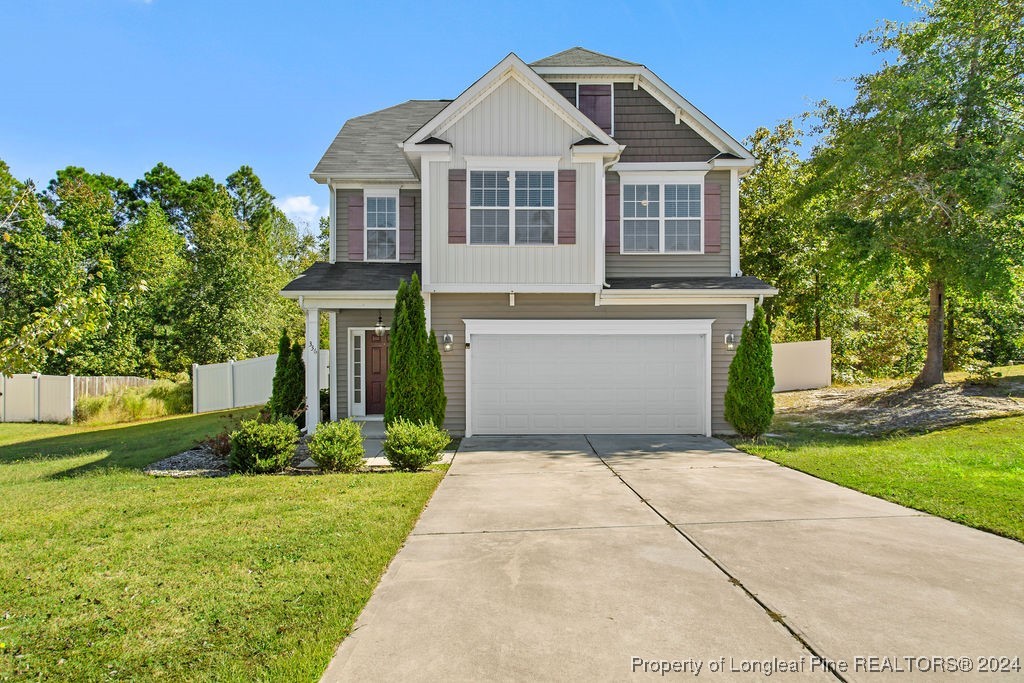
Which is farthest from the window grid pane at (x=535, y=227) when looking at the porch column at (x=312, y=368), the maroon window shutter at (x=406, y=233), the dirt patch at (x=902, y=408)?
the dirt patch at (x=902, y=408)

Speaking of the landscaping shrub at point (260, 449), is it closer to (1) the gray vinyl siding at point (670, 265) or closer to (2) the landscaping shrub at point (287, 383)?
(2) the landscaping shrub at point (287, 383)

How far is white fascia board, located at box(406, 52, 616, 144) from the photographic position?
11.9m

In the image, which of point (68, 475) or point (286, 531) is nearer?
point (286, 531)

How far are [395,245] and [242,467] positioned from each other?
6474mm

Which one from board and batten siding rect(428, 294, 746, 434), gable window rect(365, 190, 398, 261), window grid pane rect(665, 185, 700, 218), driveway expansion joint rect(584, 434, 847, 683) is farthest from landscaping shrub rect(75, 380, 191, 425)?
driveway expansion joint rect(584, 434, 847, 683)

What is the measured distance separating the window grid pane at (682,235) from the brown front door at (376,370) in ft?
22.6

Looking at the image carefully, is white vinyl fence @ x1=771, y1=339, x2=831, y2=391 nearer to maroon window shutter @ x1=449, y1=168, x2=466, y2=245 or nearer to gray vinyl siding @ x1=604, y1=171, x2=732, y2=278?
gray vinyl siding @ x1=604, y1=171, x2=732, y2=278

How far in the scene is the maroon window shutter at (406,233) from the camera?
45.7 ft

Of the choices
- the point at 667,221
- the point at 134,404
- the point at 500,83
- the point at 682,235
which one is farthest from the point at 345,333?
the point at 134,404

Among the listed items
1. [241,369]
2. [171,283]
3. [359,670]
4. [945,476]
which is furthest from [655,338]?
[171,283]

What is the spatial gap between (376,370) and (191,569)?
9762mm

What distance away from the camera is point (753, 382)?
11.8 metres

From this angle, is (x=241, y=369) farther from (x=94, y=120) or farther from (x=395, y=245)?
(x=94, y=120)

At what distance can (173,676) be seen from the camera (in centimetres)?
321
